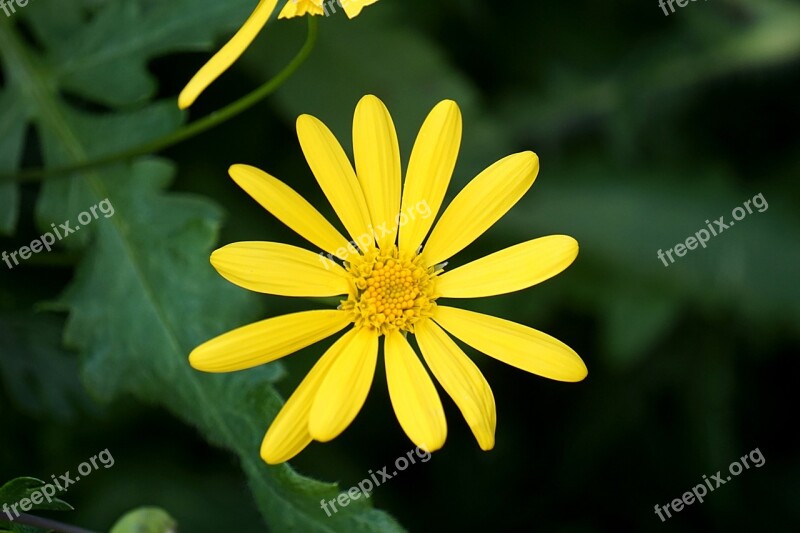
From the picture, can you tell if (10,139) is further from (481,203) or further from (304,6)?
(481,203)

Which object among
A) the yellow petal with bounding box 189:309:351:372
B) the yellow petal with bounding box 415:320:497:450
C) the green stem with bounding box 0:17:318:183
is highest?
the green stem with bounding box 0:17:318:183

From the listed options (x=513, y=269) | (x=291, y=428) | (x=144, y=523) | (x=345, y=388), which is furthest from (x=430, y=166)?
(x=144, y=523)

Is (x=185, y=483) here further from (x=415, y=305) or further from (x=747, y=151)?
(x=747, y=151)

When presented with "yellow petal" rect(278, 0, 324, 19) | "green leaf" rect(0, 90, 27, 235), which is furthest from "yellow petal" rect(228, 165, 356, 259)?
"green leaf" rect(0, 90, 27, 235)

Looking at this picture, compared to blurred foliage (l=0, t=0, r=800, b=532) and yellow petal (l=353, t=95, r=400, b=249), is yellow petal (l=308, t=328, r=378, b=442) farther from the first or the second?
blurred foliage (l=0, t=0, r=800, b=532)

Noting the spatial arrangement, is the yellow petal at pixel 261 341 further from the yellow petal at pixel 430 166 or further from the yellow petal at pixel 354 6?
the yellow petal at pixel 354 6

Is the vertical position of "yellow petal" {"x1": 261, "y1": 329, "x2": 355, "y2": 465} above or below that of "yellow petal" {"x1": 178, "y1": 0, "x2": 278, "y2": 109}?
below
